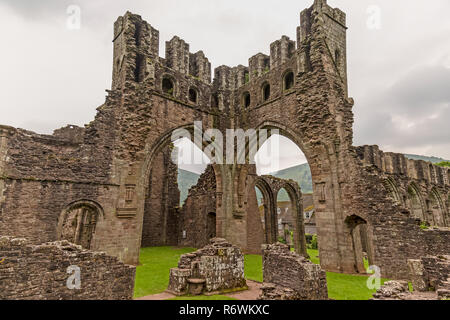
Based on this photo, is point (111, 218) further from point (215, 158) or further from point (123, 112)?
point (215, 158)

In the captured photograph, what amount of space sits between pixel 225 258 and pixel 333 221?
6.10m

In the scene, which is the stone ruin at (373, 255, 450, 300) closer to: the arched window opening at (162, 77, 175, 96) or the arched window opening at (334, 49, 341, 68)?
the arched window opening at (334, 49, 341, 68)

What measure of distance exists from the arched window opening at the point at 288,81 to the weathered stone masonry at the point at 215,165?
0.12 meters

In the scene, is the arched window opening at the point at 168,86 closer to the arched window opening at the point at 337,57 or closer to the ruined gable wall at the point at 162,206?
the ruined gable wall at the point at 162,206

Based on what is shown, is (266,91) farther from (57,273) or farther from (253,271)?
(57,273)

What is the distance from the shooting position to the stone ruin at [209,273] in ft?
23.2

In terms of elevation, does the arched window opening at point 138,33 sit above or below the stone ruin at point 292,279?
above

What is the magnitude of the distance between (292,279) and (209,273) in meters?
2.11

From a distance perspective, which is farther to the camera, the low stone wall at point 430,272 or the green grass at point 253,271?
the green grass at point 253,271

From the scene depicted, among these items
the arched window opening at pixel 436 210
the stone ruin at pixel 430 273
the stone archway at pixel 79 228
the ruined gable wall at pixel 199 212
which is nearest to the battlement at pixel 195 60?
the ruined gable wall at pixel 199 212

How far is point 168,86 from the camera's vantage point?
16094 mm

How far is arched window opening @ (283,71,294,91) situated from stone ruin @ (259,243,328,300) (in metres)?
10.2
